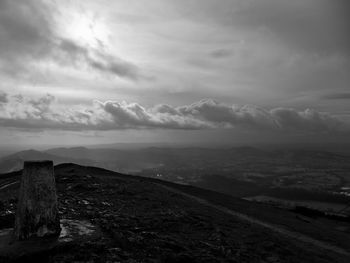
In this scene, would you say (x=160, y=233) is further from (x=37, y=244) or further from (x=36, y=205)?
(x=36, y=205)

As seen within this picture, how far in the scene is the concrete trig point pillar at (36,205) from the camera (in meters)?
11.6

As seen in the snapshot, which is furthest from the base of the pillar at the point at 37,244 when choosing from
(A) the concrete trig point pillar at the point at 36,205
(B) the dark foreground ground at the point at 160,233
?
(A) the concrete trig point pillar at the point at 36,205

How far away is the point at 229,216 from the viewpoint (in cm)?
2345

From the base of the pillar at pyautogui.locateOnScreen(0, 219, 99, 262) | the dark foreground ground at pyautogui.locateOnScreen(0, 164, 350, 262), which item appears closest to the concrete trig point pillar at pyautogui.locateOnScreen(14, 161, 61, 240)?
the base of the pillar at pyautogui.locateOnScreen(0, 219, 99, 262)

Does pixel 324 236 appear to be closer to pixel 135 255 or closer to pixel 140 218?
pixel 140 218

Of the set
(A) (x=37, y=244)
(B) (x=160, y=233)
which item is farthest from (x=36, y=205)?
(B) (x=160, y=233)

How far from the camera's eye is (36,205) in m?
11.7

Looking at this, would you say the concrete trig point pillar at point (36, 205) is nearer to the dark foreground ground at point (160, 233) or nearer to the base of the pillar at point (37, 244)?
the base of the pillar at point (37, 244)

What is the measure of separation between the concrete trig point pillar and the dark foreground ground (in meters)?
1.20

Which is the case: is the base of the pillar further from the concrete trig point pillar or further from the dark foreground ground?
the concrete trig point pillar

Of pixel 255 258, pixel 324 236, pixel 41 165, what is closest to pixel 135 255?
pixel 41 165

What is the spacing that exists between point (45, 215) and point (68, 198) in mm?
8932

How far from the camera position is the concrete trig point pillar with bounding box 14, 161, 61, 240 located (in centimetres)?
1155

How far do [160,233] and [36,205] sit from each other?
21.7ft
